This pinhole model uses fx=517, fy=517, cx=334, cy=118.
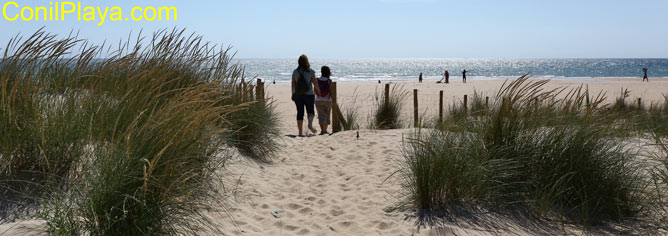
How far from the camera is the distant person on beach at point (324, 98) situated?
8916mm

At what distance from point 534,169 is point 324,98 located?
17.0 feet

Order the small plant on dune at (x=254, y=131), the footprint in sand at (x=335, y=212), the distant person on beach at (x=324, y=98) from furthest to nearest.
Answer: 1. the distant person on beach at (x=324, y=98)
2. the small plant on dune at (x=254, y=131)
3. the footprint in sand at (x=335, y=212)

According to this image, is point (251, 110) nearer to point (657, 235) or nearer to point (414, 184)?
point (414, 184)

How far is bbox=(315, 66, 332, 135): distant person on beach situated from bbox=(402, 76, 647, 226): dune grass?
4.75 m

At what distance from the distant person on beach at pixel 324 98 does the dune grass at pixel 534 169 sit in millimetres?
4753

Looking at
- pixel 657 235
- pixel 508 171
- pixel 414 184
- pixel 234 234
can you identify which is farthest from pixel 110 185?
pixel 657 235

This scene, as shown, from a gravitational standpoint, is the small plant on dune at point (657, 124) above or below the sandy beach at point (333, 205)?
above

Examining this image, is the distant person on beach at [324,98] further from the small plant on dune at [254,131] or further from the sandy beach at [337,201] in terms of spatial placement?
the small plant on dune at [254,131]

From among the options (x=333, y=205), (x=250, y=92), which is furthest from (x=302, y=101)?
(x=333, y=205)

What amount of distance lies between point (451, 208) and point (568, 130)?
3.87ft

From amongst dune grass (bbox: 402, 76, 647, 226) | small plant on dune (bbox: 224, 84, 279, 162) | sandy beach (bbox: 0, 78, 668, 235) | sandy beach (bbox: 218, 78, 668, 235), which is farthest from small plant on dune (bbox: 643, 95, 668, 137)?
small plant on dune (bbox: 224, 84, 279, 162)

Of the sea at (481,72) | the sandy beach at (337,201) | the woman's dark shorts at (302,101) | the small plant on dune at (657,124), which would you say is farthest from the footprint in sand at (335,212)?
the sea at (481,72)

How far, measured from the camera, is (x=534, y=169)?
425 centimetres

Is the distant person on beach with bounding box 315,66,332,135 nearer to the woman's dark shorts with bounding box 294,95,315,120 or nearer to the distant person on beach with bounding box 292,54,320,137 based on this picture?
the distant person on beach with bounding box 292,54,320,137
